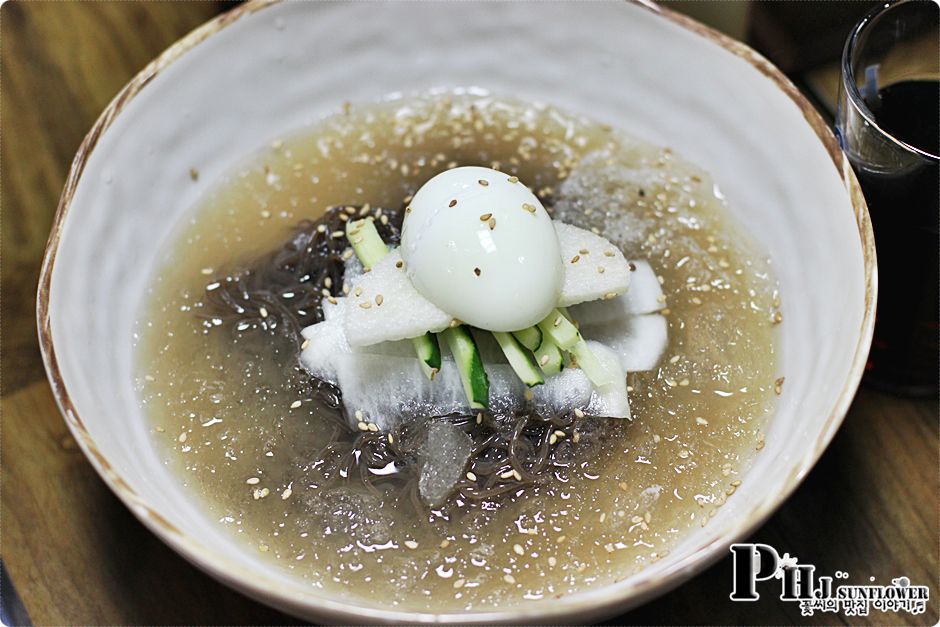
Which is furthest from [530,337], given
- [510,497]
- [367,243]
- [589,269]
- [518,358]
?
[367,243]

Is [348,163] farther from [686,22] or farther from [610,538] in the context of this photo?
[610,538]

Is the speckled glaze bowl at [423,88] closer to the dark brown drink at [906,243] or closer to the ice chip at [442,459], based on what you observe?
the dark brown drink at [906,243]

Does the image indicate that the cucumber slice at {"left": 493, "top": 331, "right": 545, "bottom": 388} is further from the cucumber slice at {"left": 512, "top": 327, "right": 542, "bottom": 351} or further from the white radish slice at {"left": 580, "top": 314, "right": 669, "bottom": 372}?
the white radish slice at {"left": 580, "top": 314, "right": 669, "bottom": 372}

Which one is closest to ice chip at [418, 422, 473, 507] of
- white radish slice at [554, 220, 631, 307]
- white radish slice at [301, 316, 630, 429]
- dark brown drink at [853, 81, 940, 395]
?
white radish slice at [301, 316, 630, 429]

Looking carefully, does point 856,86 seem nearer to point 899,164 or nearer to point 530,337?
point 899,164

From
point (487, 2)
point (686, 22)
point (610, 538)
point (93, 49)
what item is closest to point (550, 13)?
point (487, 2)
